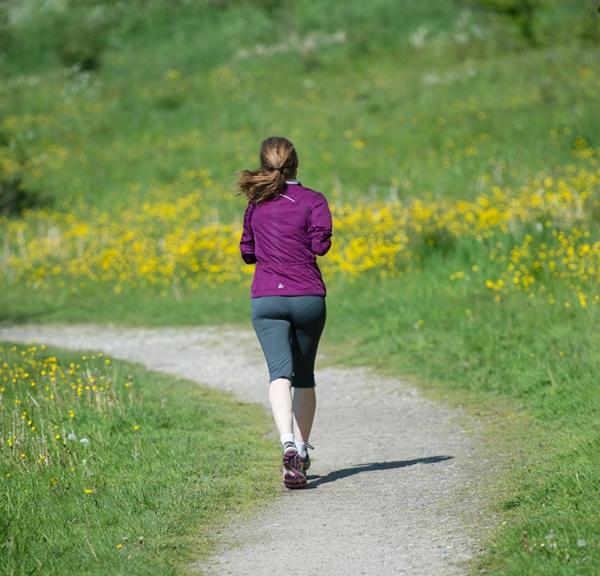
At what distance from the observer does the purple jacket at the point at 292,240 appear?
6.14 m

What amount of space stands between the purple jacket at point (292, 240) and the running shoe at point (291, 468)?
0.89 meters

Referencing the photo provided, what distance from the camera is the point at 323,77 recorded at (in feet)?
92.1

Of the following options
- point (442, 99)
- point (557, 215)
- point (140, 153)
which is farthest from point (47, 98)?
point (557, 215)

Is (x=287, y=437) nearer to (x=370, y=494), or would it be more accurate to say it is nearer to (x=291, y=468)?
(x=291, y=468)

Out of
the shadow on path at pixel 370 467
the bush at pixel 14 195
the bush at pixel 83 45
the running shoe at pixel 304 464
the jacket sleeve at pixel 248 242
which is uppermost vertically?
the bush at pixel 83 45

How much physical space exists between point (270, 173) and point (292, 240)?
0.40 metres

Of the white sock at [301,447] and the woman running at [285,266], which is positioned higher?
the woman running at [285,266]

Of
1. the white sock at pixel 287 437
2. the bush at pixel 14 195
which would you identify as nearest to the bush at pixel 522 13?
the bush at pixel 14 195

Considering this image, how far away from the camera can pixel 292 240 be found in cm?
615

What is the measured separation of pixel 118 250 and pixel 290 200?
38.8 ft

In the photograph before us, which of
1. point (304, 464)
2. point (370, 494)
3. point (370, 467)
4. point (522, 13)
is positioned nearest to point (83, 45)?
point (522, 13)

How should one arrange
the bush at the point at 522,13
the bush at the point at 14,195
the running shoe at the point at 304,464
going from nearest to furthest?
1. the running shoe at the point at 304,464
2. the bush at the point at 14,195
3. the bush at the point at 522,13

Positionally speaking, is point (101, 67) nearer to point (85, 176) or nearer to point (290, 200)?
point (85, 176)

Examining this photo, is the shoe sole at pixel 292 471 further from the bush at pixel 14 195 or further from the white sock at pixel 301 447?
the bush at pixel 14 195
